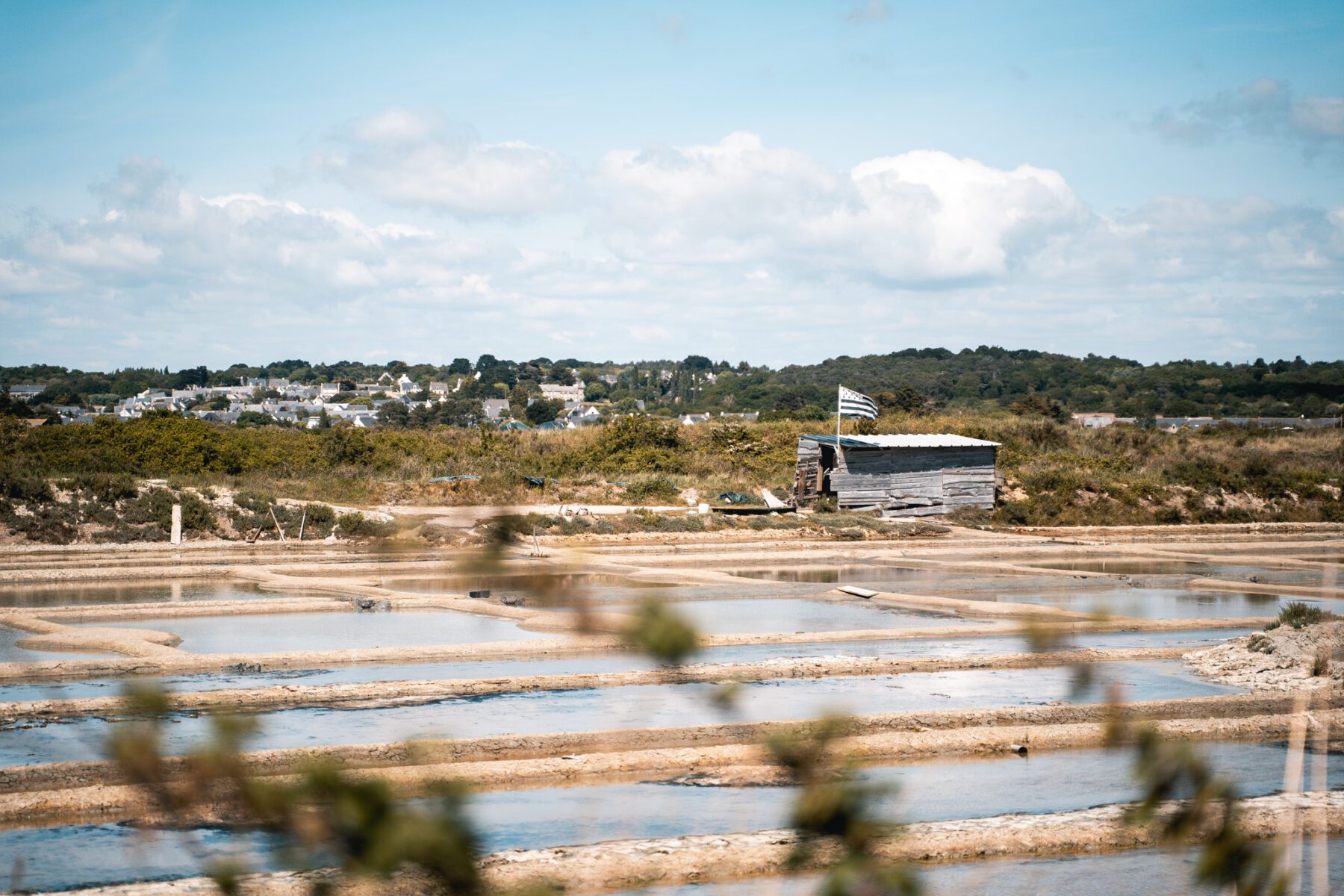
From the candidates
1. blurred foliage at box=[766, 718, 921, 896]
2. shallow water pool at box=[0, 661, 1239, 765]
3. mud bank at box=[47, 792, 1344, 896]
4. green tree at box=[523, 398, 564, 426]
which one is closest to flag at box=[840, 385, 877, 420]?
shallow water pool at box=[0, 661, 1239, 765]

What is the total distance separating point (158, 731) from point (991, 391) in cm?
9883

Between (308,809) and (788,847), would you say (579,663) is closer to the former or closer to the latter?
(788,847)

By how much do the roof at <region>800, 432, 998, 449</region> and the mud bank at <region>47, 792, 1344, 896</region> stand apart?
2396 centimetres

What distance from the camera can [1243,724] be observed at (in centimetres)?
1177

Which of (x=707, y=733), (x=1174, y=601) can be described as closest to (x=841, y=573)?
(x=1174, y=601)

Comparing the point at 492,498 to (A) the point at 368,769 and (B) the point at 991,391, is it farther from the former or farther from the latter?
(B) the point at 991,391

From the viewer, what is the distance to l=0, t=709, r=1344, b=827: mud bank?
29.3 ft

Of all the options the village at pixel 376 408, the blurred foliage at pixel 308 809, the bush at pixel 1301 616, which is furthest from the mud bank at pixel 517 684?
the village at pixel 376 408

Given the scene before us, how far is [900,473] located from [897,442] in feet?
3.08

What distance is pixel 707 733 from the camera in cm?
1137

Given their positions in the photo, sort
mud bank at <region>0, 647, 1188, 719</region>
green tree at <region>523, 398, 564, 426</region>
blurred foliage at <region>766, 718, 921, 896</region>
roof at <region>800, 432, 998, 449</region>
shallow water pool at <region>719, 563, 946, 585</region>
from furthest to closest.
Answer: green tree at <region>523, 398, 564, 426</region> → roof at <region>800, 432, 998, 449</region> → shallow water pool at <region>719, 563, 946, 585</region> → mud bank at <region>0, 647, 1188, 719</region> → blurred foliage at <region>766, 718, 921, 896</region>

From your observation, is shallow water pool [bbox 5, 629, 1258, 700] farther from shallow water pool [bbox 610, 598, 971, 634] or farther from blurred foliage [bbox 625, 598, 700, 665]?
blurred foliage [bbox 625, 598, 700, 665]

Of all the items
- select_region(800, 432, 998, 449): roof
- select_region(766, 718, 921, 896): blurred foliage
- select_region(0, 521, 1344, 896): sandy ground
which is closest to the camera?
select_region(766, 718, 921, 896): blurred foliage

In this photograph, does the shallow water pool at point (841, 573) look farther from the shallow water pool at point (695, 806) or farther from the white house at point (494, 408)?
the white house at point (494, 408)
